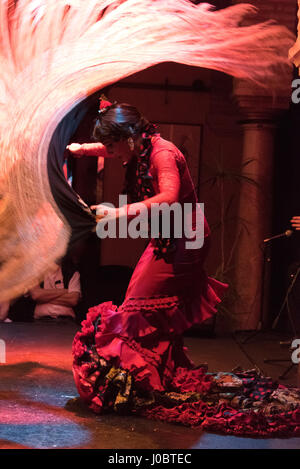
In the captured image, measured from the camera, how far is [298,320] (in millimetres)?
6781

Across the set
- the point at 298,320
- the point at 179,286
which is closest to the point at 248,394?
the point at 179,286

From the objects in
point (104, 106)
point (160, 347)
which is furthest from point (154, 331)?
point (104, 106)

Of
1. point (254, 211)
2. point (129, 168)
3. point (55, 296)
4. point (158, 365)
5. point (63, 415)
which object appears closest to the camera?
point (63, 415)

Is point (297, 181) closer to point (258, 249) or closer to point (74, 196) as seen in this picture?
point (258, 249)

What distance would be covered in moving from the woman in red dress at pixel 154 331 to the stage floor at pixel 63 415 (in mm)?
142

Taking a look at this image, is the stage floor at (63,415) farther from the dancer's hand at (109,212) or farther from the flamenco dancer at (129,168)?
the dancer's hand at (109,212)

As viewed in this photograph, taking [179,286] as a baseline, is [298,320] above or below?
below

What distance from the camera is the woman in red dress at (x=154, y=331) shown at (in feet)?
13.0

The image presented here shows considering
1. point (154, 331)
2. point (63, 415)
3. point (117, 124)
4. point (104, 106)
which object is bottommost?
point (63, 415)

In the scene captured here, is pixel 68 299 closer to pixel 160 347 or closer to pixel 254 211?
pixel 254 211

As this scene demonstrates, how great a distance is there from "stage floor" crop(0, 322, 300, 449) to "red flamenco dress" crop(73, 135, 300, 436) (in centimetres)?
14

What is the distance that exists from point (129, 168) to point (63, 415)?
1307 millimetres

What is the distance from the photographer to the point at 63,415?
3.97 m
